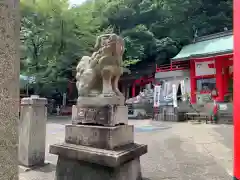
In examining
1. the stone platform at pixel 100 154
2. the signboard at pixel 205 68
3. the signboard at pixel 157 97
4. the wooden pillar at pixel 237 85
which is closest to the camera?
the wooden pillar at pixel 237 85

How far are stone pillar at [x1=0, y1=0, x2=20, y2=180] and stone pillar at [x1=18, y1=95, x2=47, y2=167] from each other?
121 inches

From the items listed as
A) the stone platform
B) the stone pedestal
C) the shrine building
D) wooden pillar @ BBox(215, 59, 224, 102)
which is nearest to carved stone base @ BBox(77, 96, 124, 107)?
the stone pedestal

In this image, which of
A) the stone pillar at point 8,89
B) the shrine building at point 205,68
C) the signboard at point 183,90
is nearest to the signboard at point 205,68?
the shrine building at point 205,68

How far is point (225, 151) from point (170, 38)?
1358cm

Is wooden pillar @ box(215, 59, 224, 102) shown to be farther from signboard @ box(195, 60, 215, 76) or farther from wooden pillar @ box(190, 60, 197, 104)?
wooden pillar @ box(190, 60, 197, 104)

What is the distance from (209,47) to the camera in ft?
46.2

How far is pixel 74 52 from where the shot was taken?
1345 centimetres

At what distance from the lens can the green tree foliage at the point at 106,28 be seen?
517 inches

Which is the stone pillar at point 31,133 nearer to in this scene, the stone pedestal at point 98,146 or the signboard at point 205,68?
the stone pedestal at point 98,146

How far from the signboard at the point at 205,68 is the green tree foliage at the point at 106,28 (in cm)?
369

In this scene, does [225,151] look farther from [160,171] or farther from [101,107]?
[101,107]

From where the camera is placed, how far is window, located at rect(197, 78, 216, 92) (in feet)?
45.3

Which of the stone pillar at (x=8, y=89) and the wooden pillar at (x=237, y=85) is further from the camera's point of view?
the wooden pillar at (x=237, y=85)

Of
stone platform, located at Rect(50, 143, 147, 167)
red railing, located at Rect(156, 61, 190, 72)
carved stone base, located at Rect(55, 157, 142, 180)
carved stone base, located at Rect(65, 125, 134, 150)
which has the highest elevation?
red railing, located at Rect(156, 61, 190, 72)
